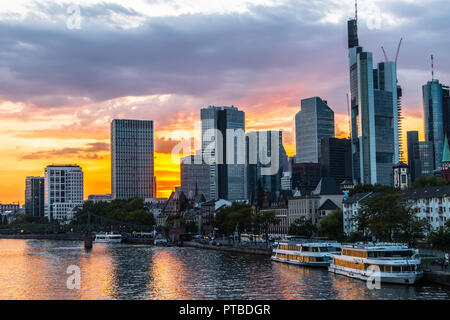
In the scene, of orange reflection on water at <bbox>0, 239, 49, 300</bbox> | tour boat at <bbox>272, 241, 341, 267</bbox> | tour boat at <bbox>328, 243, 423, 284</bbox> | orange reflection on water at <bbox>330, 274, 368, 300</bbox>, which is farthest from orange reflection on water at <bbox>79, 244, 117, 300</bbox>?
tour boat at <bbox>328, 243, 423, 284</bbox>

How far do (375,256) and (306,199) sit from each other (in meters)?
116

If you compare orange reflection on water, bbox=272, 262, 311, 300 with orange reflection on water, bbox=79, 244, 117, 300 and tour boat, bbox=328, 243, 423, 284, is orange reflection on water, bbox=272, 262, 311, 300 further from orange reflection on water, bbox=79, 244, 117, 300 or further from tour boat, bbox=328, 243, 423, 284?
orange reflection on water, bbox=79, 244, 117, 300

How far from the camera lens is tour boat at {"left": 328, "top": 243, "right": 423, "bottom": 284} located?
78.5m

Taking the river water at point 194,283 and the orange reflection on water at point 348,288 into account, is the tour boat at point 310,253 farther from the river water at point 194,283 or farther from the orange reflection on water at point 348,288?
the orange reflection on water at point 348,288

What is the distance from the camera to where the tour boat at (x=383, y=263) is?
258ft

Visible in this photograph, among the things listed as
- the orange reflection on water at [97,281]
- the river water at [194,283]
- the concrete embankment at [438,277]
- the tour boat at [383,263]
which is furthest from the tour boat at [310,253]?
the orange reflection on water at [97,281]

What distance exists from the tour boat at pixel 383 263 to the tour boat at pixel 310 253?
15390 mm

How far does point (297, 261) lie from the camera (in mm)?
110250

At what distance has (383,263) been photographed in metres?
81.2

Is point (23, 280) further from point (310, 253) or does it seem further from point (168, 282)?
point (310, 253)

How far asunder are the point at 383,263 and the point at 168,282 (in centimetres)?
2707

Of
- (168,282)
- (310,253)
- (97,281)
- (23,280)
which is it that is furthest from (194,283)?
(310,253)
